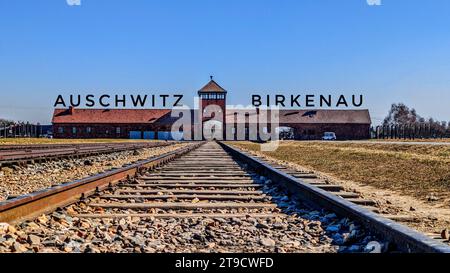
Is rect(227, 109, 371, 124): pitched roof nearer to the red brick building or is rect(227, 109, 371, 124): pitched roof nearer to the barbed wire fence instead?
the red brick building

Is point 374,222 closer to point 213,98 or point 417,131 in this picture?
point 417,131

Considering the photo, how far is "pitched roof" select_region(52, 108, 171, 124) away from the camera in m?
84.9

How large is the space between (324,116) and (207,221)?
83877 millimetres

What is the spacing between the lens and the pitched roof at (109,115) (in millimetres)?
84875

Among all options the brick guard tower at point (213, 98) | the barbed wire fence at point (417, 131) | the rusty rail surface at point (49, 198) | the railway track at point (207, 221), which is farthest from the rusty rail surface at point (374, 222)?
the brick guard tower at point (213, 98)

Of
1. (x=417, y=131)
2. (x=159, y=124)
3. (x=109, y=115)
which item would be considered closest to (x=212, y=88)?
(x=159, y=124)

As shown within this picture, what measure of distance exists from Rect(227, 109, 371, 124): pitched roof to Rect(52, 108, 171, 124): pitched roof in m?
12.4

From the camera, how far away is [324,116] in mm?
86812

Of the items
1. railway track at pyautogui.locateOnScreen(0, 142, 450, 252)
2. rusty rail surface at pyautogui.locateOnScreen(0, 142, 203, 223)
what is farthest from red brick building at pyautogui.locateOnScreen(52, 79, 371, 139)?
railway track at pyautogui.locateOnScreen(0, 142, 450, 252)

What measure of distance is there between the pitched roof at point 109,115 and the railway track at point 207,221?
261 feet

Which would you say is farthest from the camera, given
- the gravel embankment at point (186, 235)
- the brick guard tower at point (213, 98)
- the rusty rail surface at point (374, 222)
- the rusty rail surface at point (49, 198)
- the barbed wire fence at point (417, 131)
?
the brick guard tower at point (213, 98)

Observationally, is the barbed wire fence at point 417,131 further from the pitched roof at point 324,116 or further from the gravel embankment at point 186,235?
the gravel embankment at point 186,235
